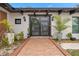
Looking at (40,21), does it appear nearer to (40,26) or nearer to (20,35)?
(40,26)

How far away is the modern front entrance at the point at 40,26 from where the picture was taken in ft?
80.3

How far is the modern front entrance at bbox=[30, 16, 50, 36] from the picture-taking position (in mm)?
24484

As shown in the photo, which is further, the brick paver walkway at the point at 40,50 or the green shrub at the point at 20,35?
the green shrub at the point at 20,35

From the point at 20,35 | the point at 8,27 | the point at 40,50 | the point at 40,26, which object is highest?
the point at 8,27

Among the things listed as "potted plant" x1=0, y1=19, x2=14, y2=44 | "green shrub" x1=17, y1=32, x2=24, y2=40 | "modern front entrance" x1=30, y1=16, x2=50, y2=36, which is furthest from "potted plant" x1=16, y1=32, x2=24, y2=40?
"potted plant" x1=0, y1=19, x2=14, y2=44

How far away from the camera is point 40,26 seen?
81.4ft

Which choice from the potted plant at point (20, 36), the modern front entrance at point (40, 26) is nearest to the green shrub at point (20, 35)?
the potted plant at point (20, 36)

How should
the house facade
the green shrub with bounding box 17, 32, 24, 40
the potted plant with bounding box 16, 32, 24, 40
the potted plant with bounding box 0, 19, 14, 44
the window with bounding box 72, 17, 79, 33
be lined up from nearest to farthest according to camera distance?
the potted plant with bounding box 0, 19, 14, 44 < the potted plant with bounding box 16, 32, 24, 40 < the green shrub with bounding box 17, 32, 24, 40 < the house facade < the window with bounding box 72, 17, 79, 33

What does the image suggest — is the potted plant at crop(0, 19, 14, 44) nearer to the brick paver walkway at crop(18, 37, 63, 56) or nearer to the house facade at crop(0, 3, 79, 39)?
the brick paver walkway at crop(18, 37, 63, 56)

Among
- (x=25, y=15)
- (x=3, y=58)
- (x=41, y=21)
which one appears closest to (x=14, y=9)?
(x=25, y=15)

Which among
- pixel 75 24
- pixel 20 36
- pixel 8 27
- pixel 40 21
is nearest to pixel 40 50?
pixel 8 27

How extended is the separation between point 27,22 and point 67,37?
485 cm

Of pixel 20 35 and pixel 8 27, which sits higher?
pixel 8 27

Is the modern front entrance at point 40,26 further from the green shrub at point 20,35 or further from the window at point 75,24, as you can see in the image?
the window at point 75,24
